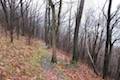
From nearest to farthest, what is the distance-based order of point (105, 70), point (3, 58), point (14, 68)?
point (14, 68) < point (3, 58) < point (105, 70)

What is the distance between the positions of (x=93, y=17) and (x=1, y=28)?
25424mm

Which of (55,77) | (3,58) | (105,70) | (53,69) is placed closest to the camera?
(3,58)

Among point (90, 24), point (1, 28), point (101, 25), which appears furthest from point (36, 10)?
point (1, 28)

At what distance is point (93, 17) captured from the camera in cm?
4550

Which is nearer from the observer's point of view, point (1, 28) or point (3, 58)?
point (3, 58)

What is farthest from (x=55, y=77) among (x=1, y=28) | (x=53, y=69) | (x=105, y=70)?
(x=1, y=28)

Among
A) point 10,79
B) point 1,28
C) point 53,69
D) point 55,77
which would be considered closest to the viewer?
point 10,79

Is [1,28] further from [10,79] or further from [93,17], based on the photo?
[93,17]

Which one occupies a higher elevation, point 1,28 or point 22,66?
point 1,28

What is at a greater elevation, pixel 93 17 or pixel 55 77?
pixel 93 17

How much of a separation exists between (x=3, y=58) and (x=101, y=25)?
28618 mm

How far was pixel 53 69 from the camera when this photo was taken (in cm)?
1588

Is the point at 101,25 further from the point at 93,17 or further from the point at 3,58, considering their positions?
the point at 3,58

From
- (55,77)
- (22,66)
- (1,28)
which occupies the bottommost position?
(55,77)
